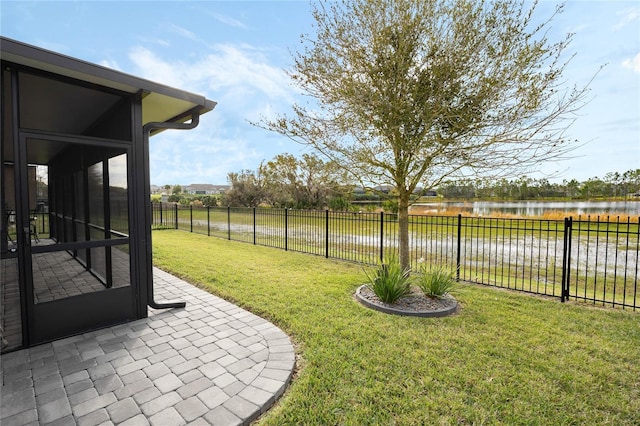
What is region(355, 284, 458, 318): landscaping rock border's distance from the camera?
12.9ft

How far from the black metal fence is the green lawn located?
0.92m

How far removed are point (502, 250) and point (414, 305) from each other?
3837 millimetres

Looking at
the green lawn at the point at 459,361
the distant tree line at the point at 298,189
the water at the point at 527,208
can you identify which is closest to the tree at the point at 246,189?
the distant tree line at the point at 298,189

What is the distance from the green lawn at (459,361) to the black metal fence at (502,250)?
92 cm

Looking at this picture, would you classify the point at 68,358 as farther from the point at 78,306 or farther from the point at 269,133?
the point at 269,133

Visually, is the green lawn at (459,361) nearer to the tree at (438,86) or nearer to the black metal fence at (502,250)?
the black metal fence at (502,250)

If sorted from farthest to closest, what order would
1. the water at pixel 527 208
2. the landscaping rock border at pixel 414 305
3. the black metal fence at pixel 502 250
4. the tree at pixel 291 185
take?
the tree at pixel 291 185, the water at pixel 527 208, the black metal fence at pixel 502 250, the landscaping rock border at pixel 414 305

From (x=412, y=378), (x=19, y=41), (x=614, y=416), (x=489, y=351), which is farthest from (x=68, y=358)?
(x=614, y=416)

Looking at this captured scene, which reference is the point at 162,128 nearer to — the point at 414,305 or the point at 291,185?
the point at 414,305

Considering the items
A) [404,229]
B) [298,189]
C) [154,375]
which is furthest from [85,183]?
[298,189]

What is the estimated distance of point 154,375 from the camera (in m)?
2.56

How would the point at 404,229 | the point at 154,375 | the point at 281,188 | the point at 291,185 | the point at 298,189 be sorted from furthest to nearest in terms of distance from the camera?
the point at 281,188 → the point at 291,185 → the point at 298,189 → the point at 404,229 → the point at 154,375

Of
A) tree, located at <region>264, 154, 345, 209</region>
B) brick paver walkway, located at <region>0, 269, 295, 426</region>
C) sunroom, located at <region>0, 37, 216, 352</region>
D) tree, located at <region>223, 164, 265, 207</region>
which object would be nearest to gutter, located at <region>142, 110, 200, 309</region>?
sunroom, located at <region>0, 37, 216, 352</region>

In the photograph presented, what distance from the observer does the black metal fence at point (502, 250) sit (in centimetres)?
487
